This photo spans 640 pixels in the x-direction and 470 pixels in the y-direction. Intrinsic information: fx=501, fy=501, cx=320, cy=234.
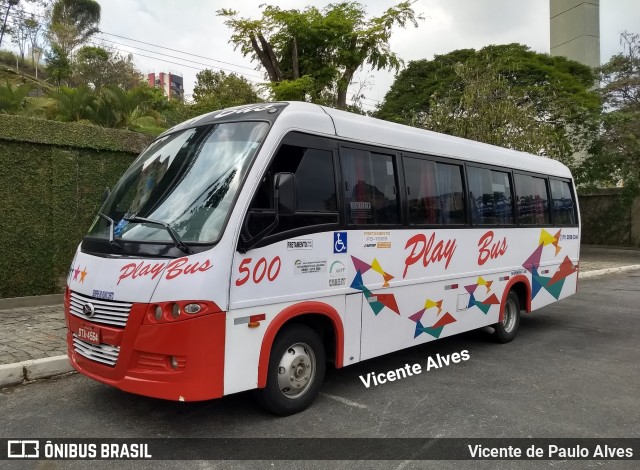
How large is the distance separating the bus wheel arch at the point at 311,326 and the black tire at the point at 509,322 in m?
3.57

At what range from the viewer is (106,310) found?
13.4 feet

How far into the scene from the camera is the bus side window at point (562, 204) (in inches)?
349

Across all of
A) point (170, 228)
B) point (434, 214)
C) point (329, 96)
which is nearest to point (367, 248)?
point (434, 214)

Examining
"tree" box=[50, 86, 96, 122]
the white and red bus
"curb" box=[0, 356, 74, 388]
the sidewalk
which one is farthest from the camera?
"tree" box=[50, 86, 96, 122]

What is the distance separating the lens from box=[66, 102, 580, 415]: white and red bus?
3.89 meters

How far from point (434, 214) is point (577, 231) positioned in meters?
4.83

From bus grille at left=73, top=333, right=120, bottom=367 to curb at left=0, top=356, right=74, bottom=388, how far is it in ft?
4.61

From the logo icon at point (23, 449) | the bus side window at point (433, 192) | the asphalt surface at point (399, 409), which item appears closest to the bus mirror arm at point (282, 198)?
the asphalt surface at point (399, 409)

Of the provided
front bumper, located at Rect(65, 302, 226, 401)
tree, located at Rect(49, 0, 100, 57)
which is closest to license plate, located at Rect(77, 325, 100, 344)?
front bumper, located at Rect(65, 302, 226, 401)

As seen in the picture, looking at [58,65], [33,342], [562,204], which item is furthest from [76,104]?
[58,65]

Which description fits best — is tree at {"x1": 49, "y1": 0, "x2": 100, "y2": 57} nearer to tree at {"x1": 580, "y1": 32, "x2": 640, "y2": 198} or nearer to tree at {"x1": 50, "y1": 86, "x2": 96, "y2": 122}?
tree at {"x1": 50, "y1": 86, "x2": 96, "y2": 122}

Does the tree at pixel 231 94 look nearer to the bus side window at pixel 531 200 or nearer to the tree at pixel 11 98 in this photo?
the tree at pixel 11 98

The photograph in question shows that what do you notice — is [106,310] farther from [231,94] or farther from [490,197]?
[231,94]

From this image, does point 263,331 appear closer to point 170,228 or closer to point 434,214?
point 170,228
